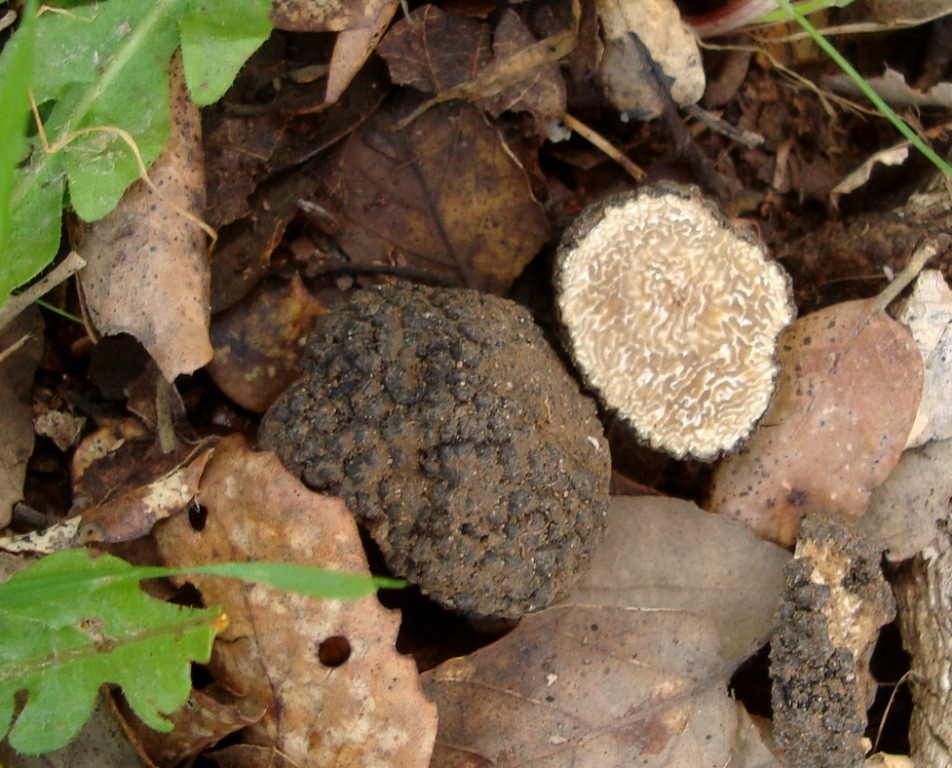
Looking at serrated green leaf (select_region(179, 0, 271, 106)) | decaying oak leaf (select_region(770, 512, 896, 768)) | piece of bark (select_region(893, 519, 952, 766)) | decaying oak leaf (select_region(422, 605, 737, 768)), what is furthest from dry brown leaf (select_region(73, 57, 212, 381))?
piece of bark (select_region(893, 519, 952, 766))

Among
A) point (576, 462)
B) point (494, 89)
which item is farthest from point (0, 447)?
point (494, 89)

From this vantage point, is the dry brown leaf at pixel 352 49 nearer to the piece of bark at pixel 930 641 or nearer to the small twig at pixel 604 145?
the small twig at pixel 604 145

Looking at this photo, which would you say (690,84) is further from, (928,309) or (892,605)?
(892,605)

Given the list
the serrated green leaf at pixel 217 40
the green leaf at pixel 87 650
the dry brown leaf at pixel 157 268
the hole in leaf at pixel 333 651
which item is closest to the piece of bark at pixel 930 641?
the hole in leaf at pixel 333 651

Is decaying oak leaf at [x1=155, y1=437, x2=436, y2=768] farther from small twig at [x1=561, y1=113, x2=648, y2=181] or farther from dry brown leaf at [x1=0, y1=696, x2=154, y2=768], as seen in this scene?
small twig at [x1=561, y1=113, x2=648, y2=181]

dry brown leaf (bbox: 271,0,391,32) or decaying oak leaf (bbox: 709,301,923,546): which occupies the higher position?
dry brown leaf (bbox: 271,0,391,32)

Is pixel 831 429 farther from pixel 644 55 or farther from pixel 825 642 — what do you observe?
pixel 644 55
